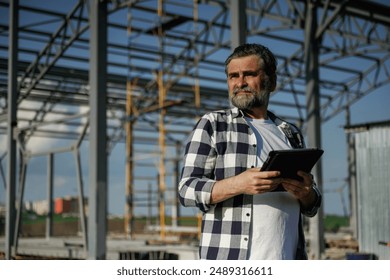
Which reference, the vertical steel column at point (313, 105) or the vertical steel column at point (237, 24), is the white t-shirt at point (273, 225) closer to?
the vertical steel column at point (237, 24)

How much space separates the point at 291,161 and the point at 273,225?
25 cm

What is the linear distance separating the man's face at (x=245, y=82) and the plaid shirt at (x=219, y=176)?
71 millimetres

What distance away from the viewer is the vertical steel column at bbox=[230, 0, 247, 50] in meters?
6.65

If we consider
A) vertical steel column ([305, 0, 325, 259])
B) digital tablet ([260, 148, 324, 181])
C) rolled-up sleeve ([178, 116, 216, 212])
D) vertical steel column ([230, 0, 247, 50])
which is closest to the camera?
digital tablet ([260, 148, 324, 181])

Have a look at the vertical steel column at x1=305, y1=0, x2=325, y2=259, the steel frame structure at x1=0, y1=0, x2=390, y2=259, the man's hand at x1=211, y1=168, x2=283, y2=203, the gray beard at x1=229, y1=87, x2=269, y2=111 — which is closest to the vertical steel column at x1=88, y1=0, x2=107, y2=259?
the steel frame structure at x1=0, y1=0, x2=390, y2=259

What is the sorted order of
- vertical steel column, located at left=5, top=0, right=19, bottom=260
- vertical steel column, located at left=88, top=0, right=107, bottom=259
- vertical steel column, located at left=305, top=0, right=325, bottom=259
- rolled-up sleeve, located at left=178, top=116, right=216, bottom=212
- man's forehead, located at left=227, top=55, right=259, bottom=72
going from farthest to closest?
vertical steel column, located at left=305, top=0, right=325, bottom=259 → vertical steel column, located at left=5, top=0, right=19, bottom=260 → vertical steel column, located at left=88, top=0, right=107, bottom=259 → man's forehead, located at left=227, top=55, right=259, bottom=72 → rolled-up sleeve, located at left=178, top=116, right=216, bottom=212

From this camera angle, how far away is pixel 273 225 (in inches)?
77.6

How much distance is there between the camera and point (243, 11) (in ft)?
22.8

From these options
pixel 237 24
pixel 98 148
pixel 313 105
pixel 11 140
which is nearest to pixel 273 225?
pixel 237 24

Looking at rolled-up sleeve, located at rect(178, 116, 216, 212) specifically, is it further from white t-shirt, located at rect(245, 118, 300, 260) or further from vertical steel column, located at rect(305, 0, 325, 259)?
vertical steel column, located at rect(305, 0, 325, 259)

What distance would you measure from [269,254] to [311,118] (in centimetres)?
979
